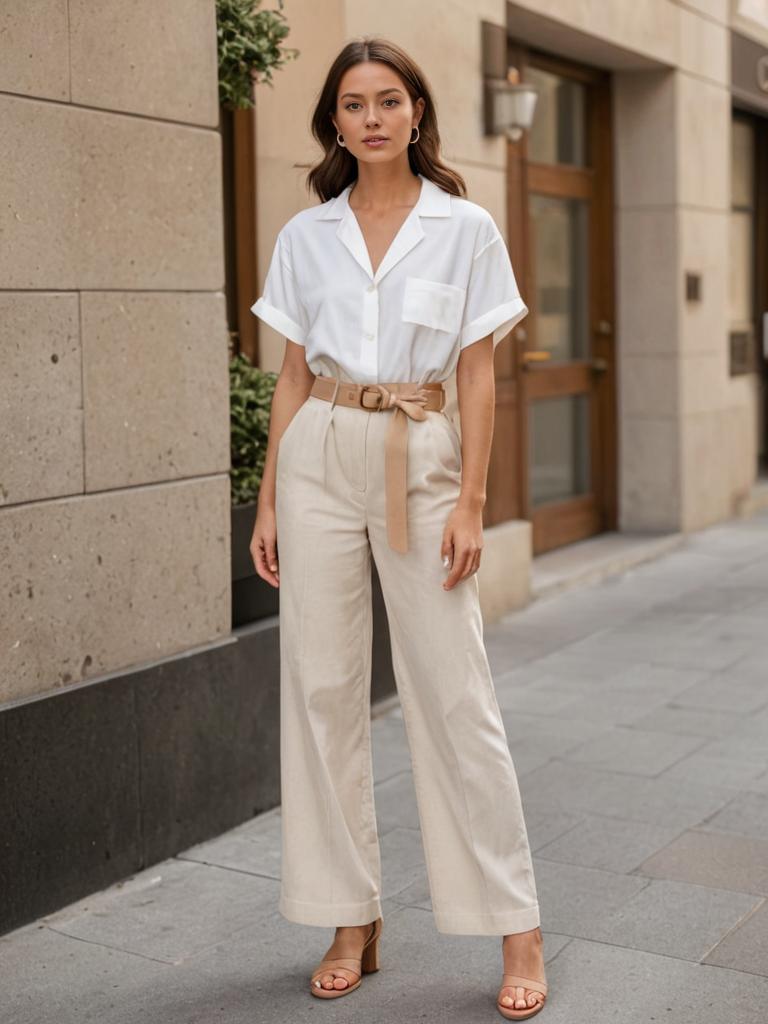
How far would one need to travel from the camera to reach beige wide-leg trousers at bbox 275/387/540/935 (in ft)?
10.8

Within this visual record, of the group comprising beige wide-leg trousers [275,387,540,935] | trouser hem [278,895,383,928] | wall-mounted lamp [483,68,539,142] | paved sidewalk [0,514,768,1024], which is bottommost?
paved sidewalk [0,514,768,1024]

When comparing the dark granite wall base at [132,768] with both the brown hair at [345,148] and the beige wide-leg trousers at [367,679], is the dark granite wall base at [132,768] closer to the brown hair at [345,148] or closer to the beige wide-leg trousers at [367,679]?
the beige wide-leg trousers at [367,679]

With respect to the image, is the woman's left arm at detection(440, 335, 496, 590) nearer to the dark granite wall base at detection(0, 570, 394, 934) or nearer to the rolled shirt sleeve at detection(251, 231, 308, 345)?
the rolled shirt sleeve at detection(251, 231, 308, 345)

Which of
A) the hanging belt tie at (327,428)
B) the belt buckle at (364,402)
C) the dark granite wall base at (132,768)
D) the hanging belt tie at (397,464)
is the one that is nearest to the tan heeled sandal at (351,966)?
the dark granite wall base at (132,768)

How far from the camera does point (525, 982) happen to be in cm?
333

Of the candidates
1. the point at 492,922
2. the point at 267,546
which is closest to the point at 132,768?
the point at 267,546

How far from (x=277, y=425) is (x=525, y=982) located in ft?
4.39

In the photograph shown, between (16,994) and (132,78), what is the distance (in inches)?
94.3

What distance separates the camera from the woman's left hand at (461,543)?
321cm

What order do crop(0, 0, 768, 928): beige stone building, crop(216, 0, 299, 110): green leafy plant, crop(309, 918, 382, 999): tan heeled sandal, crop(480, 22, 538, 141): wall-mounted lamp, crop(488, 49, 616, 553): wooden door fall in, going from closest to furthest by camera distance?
crop(309, 918, 382, 999): tan heeled sandal → crop(0, 0, 768, 928): beige stone building → crop(216, 0, 299, 110): green leafy plant → crop(480, 22, 538, 141): wall-mounted lamp → crop(488, 49, 616, 553): wooden door

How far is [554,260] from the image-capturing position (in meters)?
9.42

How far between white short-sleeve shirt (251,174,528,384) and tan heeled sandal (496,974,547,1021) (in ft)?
4.34

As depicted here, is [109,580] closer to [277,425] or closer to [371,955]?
[277,425]

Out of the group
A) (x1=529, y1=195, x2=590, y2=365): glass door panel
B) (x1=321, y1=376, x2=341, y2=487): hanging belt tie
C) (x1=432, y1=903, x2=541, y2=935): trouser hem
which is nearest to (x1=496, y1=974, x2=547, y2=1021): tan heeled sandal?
(x1=432, y1=903, x2=541, y2=935): trouser hem
